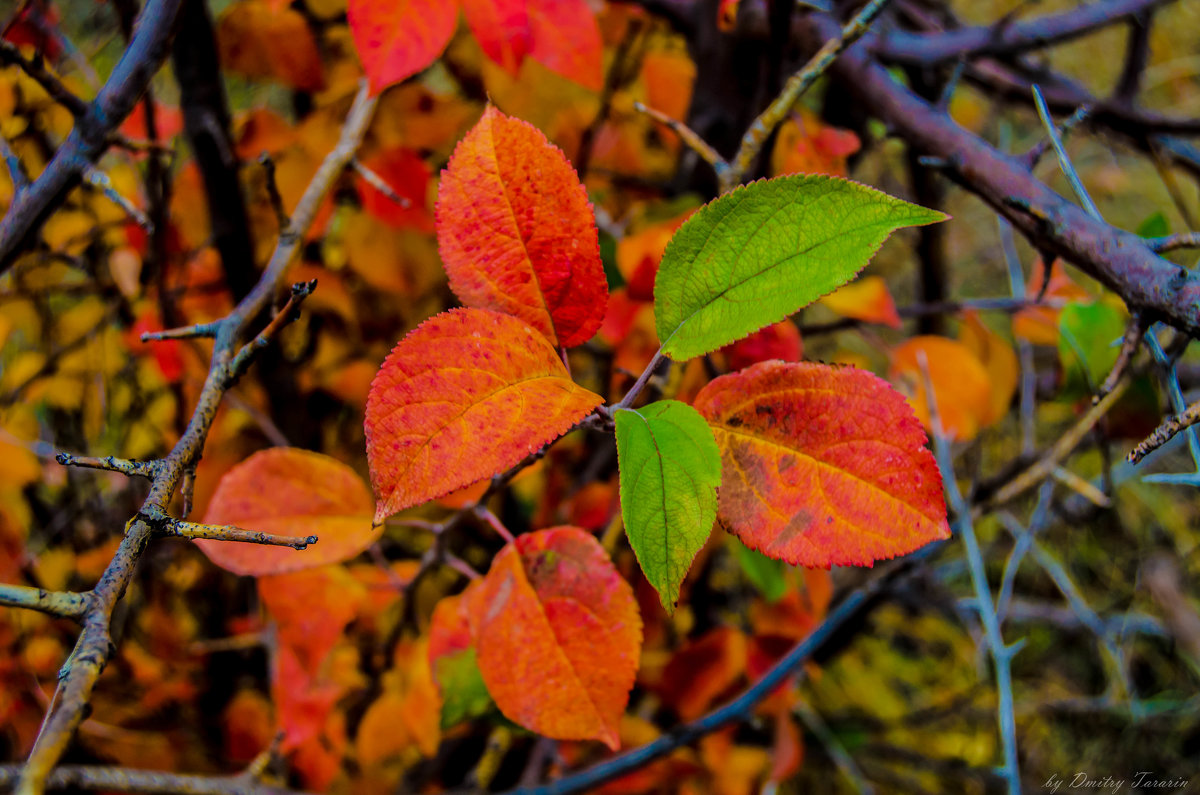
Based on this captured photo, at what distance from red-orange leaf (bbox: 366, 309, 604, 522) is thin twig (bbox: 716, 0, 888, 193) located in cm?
15

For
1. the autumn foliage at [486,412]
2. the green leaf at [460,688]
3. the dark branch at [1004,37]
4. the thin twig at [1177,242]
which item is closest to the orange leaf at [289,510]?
the autumn foliage at [486,412]

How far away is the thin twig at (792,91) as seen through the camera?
1.19 ft

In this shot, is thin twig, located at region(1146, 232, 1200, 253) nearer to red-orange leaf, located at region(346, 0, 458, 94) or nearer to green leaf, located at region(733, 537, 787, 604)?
green leaf, located at region(733, 537, 787, 604)

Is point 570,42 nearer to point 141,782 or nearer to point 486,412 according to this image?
point 486,412

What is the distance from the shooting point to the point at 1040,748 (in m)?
1.40

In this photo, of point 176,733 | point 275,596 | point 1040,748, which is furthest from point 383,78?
point 1040,748

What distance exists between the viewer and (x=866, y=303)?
62 centimetres

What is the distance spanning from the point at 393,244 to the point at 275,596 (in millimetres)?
381

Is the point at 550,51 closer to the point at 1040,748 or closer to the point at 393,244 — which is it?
the point at 393,244

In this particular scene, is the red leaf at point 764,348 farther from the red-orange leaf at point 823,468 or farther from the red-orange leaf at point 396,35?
the red-orange leaf at point 396,35

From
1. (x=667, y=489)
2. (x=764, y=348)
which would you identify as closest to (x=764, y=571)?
(x=764, y=348)

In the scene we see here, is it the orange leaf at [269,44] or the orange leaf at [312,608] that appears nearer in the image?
the orange leaf at [312,608]

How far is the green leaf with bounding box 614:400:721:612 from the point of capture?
27cm

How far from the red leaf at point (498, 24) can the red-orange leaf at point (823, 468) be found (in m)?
0.29
